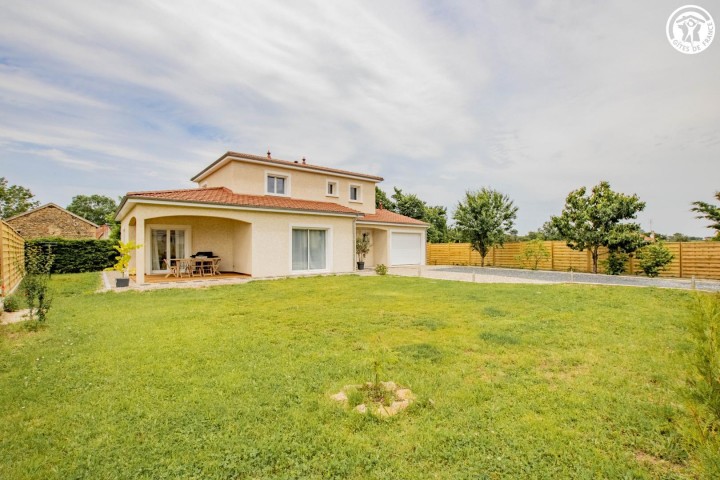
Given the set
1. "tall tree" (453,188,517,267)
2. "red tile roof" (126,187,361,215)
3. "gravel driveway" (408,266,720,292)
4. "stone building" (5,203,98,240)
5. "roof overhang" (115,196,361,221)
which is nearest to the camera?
"roof overhang" (115,196,361,221)

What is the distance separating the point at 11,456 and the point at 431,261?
1211 inches

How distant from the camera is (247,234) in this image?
57.7ft

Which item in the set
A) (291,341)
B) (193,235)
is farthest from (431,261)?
(291,341)

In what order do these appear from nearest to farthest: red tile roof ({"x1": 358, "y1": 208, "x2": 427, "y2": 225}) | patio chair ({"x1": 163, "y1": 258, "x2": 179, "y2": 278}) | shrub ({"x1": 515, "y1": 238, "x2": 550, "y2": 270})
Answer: patio chair ({"x1": 163, "y1": 258, "x2": 179, "y2": 278}) → red tile roof ({"x1": 358, "y1": 208, "x2": 427, "y2": 225}) → shrub ({"x1": 515, "y1": 238, "x2": 550, "y2": 270})

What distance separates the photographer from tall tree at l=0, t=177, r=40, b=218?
5000cm

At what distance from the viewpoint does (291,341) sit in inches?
252

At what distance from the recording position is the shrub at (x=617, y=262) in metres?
20.3

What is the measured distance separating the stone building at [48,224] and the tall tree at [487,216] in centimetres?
4272

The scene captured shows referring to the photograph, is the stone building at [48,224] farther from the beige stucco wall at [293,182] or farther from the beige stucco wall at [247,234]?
the beige stucco wall at [247,234]

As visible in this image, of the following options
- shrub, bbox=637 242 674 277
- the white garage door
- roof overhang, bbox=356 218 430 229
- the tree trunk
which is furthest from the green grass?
the white garage door

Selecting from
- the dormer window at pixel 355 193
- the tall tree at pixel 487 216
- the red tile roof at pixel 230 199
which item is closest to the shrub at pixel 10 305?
the red tile roof at pixel 230 199

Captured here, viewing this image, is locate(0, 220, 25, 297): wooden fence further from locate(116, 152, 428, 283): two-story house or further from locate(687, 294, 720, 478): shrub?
locate(687, 294, 720, 478): shrub

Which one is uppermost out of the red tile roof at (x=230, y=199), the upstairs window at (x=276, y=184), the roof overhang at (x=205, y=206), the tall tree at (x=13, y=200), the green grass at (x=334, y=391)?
the tall tree at (x=13, y=200)

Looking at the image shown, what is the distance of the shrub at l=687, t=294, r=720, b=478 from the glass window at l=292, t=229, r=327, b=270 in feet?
55.7
